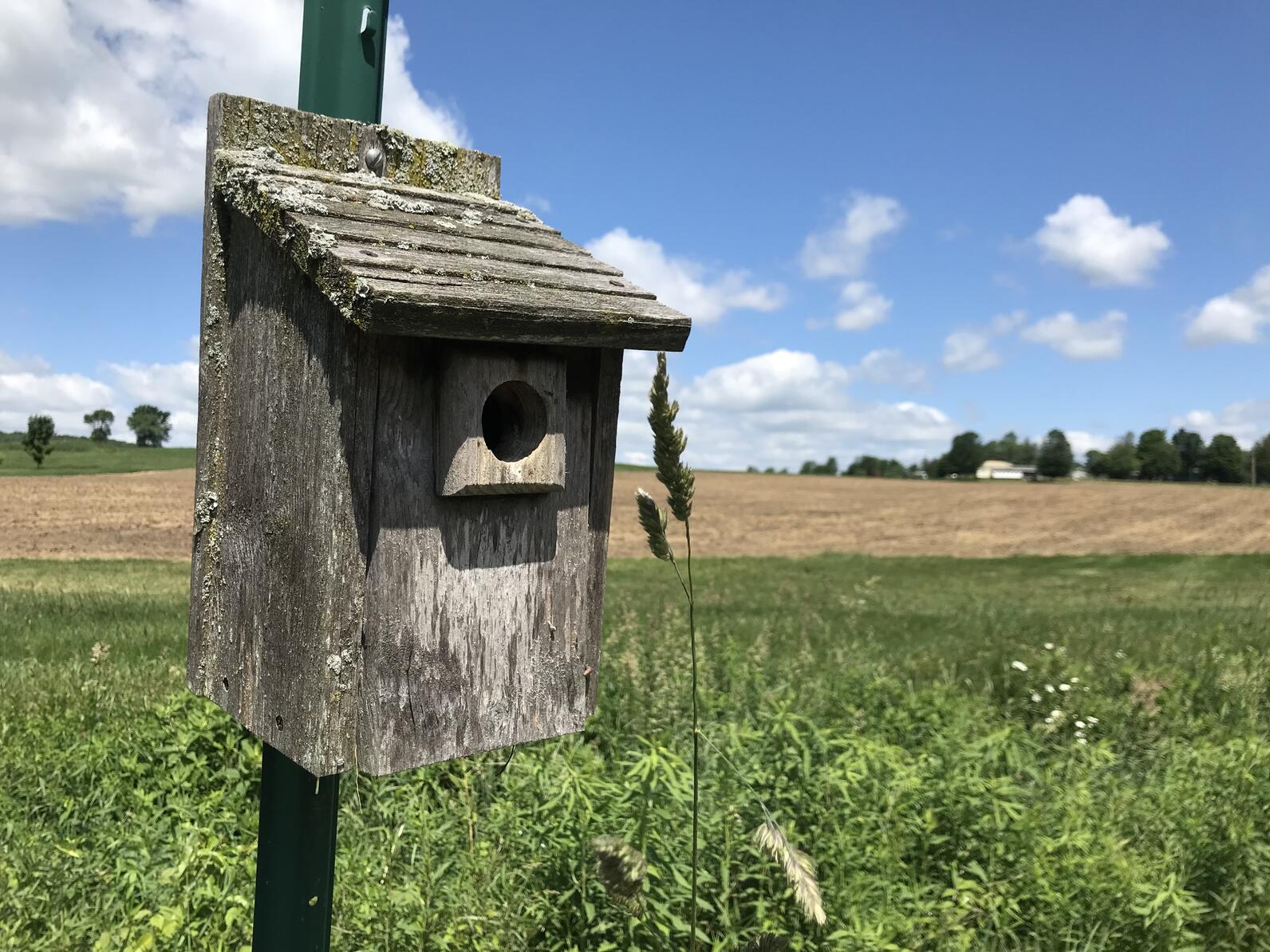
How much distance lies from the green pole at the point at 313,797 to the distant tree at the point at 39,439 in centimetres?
1991

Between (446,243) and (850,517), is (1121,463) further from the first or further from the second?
(446,243)

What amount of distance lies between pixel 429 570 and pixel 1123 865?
2.73 meters

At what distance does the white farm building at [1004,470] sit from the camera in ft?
186

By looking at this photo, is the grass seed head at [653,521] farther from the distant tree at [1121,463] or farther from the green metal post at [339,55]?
the distant tree at [1121,463]

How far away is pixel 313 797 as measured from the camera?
1863 millimetres

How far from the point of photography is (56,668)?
5.17 m

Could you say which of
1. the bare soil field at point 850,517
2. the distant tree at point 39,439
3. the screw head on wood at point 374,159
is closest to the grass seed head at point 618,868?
the screw head on wood at point 374,159

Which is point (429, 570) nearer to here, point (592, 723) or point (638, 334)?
point (638, 334)

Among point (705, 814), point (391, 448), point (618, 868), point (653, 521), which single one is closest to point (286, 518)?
point (391, 448)

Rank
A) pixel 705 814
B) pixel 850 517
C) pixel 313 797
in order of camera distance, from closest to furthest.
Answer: pixel 313 797 < pixel 705 814 < pixel 850 517

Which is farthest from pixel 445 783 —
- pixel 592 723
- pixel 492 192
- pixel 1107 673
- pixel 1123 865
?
pixel 1107 673

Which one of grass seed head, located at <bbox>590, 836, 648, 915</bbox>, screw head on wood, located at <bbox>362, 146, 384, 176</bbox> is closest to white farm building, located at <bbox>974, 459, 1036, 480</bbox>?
grass seed head, located at <bbox>590, 836, 648, 915</bbox>

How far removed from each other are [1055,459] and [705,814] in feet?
213

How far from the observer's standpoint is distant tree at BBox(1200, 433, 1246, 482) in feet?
237
